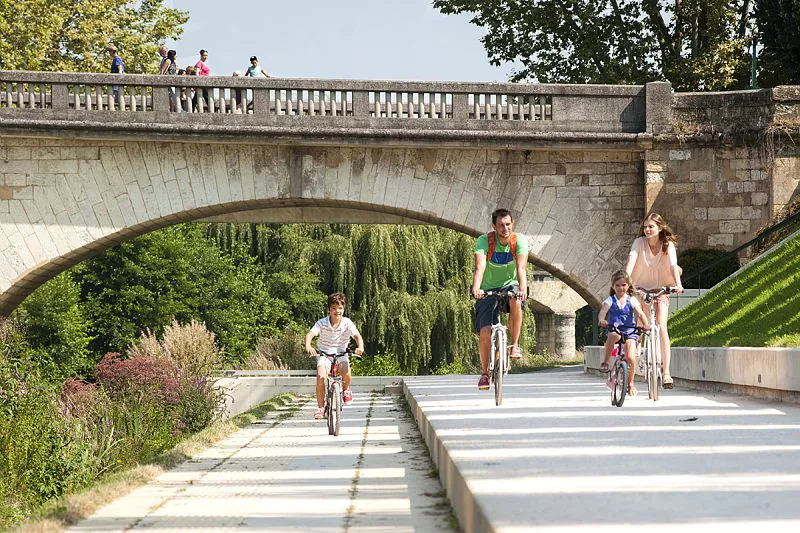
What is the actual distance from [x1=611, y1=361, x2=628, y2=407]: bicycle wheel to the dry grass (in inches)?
127

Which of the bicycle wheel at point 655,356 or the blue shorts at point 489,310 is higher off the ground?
the blue shorts at point 489,310

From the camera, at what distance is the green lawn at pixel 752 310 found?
12.5 meters

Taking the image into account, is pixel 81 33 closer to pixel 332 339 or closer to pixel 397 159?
pixel 397 159

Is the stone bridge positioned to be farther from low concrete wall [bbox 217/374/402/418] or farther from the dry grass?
the dry grass

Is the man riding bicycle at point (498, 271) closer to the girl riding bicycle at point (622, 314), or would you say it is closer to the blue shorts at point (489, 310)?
the blue shorts at point (489, 310)

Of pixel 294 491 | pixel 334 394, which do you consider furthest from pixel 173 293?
pixel 294 491

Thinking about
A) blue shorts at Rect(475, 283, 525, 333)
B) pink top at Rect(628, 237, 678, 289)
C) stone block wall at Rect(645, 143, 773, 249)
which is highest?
stone block wall at Rect(645, 143, 773, 249)

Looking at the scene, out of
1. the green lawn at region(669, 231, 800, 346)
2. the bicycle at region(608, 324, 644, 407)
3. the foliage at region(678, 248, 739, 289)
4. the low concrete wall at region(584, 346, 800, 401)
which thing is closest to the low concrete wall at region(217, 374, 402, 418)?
the foliage at region(678, 248, 739, 289)

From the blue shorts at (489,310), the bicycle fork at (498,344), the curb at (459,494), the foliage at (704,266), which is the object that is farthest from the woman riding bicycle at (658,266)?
the foliage at (704,266)

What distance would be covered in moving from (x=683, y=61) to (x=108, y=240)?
13.7 metres

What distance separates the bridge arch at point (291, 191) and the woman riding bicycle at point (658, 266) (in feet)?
34.9

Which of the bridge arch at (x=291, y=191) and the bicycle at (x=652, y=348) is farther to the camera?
the bridge arch at (x=291, y=191)

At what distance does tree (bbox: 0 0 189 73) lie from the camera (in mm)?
35219

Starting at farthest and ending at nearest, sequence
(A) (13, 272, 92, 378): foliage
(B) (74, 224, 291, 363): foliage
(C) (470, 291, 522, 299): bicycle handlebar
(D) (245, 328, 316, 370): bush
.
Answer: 1. (B) (74, 224, 291, 363): foliage
2. (A) (13, 272, 92, 378): foliage
3. (D) (245, 328, 316, 370): bush
4. (C) (470, 291, 522, 299): bicycle handlebar
